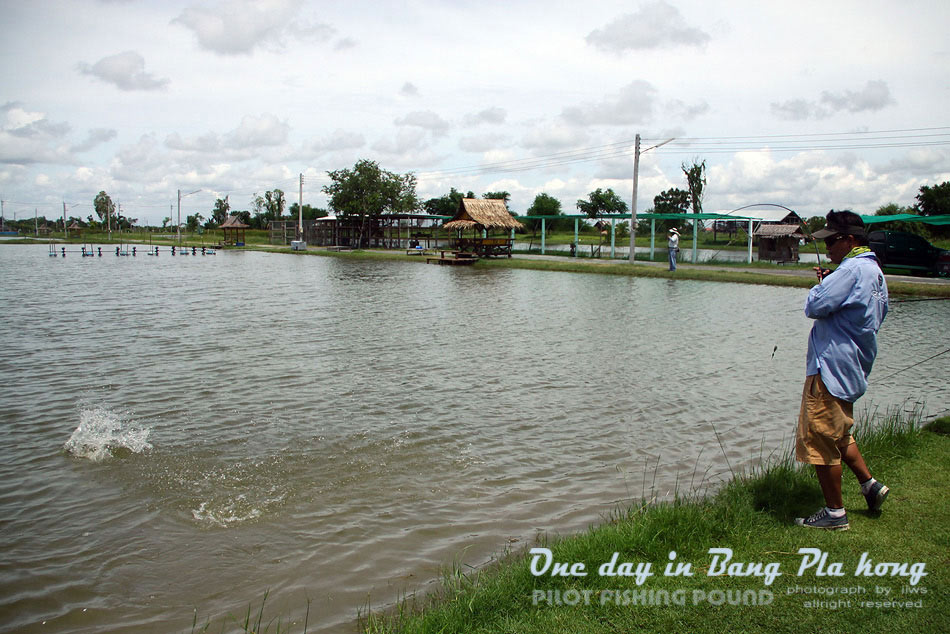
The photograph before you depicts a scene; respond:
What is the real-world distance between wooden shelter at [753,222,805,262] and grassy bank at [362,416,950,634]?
31477mm

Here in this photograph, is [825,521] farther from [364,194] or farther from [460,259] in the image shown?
[364,194]

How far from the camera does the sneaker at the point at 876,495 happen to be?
4168mm

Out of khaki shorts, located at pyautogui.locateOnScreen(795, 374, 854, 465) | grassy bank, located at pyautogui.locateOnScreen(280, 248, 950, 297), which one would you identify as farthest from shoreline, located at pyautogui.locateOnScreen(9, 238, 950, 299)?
khaki shorts, located at pyautogui.locateOnScreen(795, 374, 854, 465)

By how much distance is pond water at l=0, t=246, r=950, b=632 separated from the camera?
14.2 ft

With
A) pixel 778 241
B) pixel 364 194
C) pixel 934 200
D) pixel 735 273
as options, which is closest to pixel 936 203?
pixel 934 200

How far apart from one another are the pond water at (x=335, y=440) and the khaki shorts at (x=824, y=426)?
1.69 m

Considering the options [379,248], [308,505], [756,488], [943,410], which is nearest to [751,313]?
[943,410]

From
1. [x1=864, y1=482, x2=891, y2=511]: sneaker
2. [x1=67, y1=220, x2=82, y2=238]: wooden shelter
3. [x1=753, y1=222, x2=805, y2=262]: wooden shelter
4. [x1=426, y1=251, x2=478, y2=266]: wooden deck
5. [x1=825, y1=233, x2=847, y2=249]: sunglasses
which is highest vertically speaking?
[x1=67, y1=220, x2=82, y2=238]: wooden shelter

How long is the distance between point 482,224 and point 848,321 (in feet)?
113

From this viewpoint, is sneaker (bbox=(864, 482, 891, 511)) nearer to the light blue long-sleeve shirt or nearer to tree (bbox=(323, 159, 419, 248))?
the light blue long-sleeve shirt

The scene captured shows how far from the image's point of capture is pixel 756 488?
16.0 ft

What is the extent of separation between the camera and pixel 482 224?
38.2 m

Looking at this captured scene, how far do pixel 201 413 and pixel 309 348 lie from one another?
4.12 m

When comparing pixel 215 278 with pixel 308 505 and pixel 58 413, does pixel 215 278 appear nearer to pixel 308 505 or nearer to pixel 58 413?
pixel 58 413
